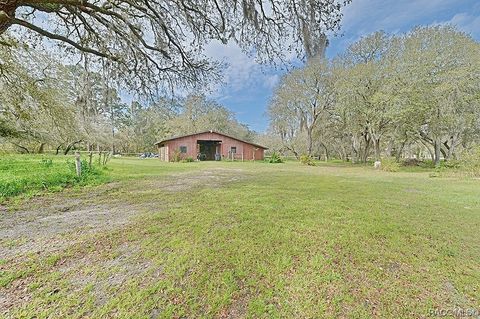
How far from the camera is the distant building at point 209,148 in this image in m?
26.6

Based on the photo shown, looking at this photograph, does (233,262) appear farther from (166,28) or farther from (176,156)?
(176,156)

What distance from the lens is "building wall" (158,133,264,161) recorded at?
2667 cm

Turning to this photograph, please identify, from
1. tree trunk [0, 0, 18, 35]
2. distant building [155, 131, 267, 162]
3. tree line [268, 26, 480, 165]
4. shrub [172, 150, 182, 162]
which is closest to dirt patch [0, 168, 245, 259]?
tree trunk [0, 0, 18, 35]

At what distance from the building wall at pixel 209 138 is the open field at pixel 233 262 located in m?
22.4

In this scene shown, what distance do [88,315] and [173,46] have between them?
6.87 meters

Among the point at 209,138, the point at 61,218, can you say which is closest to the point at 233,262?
the point at 61,218

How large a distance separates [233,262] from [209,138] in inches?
1002

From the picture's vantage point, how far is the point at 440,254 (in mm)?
2906

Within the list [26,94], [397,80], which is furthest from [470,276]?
[397,80]

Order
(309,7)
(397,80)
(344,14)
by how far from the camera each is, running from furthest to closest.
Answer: (397,80)
(344,14)
(309,7)

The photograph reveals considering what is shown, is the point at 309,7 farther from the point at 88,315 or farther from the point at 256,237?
the point at 88,315

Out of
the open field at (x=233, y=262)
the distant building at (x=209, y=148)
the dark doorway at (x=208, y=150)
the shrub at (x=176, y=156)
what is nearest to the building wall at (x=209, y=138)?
the distant building at (x=209, y=148)

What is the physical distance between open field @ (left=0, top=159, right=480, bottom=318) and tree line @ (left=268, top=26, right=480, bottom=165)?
10.3 m

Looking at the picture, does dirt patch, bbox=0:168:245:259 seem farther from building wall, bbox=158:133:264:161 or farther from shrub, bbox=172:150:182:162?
building wall, bbox=158:133:264:161
